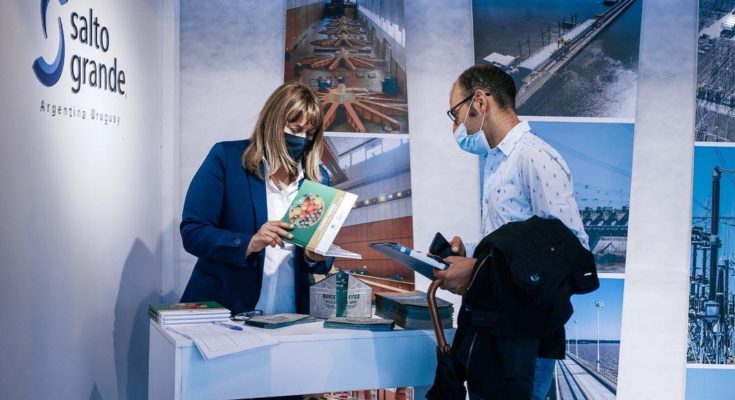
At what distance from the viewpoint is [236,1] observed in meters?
4.20

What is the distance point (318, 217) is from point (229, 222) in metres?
0.51

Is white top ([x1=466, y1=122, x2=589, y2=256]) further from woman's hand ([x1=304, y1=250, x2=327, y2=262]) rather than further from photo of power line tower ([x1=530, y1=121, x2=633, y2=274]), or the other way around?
photo of power line tower ([x1=530, y1=121, x2=633, y2=274])

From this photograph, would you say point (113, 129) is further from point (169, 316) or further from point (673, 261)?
point (673, 261)

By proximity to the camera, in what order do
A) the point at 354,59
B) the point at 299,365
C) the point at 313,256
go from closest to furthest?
the point at 299,365 < the point at 313,256 < the point at 354,59

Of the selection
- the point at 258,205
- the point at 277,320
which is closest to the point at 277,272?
the point at 258,205

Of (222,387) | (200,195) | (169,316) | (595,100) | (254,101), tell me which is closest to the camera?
(222,387)

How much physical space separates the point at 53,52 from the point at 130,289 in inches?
49.2

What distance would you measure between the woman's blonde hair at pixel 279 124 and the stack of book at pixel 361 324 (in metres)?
0.70

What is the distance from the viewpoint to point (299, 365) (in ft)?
8.36

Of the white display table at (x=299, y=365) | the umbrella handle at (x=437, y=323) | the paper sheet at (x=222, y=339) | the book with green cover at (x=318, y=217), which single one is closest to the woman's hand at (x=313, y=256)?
the book with green cover at (x=318, y=217)

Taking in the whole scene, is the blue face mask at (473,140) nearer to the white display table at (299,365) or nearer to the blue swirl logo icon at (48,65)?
the white display table at (299,365)

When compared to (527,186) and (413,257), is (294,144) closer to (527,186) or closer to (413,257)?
(413,257)

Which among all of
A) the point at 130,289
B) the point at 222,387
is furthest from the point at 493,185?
the point at 130,289

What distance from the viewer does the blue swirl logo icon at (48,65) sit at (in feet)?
8.87
